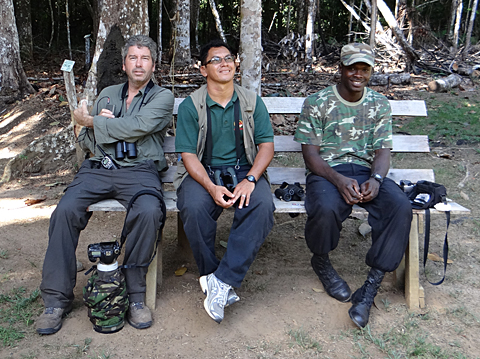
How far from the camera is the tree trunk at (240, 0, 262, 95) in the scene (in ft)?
15.0

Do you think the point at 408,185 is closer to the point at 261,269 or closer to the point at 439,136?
the point at 261,269

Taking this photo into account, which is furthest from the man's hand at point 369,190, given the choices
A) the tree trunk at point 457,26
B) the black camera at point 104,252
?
the tree trunk at point 457,26

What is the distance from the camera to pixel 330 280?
3.55 m

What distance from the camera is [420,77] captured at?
Result: 12617 millimetres

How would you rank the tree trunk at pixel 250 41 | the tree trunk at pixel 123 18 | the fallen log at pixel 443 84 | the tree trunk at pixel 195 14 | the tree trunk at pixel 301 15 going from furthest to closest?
the tree trunk at pixel 195 14 < the tree trunk at pixel 301 15 < the fallen log at pixel 443 84 < the tree trunk at pixel 123 18 < the tree trunk at pixel 250 41

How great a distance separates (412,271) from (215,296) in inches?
62.0

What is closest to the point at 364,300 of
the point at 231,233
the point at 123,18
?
the point at 231,233

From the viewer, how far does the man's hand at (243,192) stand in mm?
3307

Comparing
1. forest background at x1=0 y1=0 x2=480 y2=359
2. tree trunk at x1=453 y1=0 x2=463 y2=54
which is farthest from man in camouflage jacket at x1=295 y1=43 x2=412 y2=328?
tree trunk at x1=453 y1=0 x2=463 y2=54

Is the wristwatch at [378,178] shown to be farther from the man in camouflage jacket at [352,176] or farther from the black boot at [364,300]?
the black boot at [364,300]

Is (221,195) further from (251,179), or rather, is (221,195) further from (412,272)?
(412,272)

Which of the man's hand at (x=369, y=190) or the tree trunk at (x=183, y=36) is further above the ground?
the tree trunk at (x=183, y=36)

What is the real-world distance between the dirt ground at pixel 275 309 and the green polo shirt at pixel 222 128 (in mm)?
1098

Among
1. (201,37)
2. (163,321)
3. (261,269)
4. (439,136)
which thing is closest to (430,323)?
(261,269)
